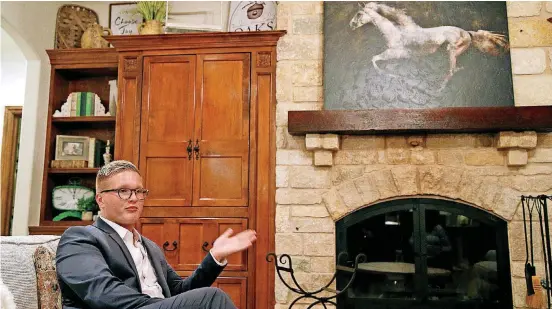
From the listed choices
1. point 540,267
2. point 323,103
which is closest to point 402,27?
point 323,103

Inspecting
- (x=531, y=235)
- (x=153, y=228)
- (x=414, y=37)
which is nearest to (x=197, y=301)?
(x=153, y=228)

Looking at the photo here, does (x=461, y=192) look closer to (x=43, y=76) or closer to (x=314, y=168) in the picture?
(x=314, y=168)

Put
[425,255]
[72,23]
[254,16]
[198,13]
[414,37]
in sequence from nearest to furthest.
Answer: [425,255] < [414,37] < [254,16] < [198,13] < [72,23]

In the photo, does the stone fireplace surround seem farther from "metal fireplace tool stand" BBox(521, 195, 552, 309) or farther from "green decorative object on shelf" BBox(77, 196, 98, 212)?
"green decorative object on shelf" BBox(77, 196, 98, 212)

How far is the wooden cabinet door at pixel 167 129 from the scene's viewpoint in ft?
9.39

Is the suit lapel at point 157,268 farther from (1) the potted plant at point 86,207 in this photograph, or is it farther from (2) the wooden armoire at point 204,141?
(1) the potted plant at point 86,207

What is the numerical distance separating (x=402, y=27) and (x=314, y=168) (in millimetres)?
1103

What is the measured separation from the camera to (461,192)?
2686 mm

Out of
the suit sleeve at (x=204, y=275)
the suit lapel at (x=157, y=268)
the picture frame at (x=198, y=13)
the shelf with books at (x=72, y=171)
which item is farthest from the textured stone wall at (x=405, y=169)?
the shelf with books at (x=72, y=171)

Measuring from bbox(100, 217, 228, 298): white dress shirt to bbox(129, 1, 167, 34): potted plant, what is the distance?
1.91 meters

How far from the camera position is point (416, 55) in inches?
110

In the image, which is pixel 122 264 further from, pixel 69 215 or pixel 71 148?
pixel 71 148

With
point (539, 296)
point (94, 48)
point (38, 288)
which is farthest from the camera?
point (94, 48)

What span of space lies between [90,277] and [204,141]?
1642mm
